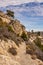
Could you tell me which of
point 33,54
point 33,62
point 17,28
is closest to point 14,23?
point 17,28

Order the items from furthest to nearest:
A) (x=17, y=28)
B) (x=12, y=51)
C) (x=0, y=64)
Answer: (x=17, y=28) < (x=12, y=51) < (x=0, y=64)

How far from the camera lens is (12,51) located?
1120 inches

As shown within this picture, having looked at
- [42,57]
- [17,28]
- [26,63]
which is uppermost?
[26,63]

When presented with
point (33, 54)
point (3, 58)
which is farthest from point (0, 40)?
point (3, 58)

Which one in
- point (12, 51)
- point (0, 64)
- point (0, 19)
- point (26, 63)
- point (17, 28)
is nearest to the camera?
point (0, 64)

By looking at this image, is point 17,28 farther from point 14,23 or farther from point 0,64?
point 0,64

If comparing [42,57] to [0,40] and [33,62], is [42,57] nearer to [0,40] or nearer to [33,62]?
[33,62]

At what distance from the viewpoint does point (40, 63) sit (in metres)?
26.9

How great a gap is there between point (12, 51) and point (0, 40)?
3201mm

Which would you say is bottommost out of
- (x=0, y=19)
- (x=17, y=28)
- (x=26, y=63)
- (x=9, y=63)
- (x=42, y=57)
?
Answer: (x=17, y=28)

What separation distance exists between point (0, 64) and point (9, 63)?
0.93 metres

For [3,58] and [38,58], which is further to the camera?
[38,58]

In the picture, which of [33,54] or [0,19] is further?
[0,19]

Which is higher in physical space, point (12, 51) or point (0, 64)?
point (0, 64)
